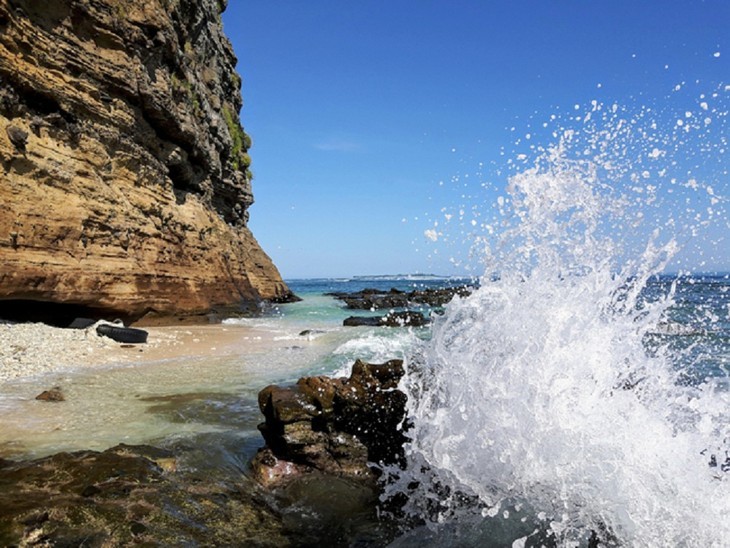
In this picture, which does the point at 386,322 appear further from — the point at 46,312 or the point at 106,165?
the point at 46,312

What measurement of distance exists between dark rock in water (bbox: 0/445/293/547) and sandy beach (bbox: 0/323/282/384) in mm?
5260

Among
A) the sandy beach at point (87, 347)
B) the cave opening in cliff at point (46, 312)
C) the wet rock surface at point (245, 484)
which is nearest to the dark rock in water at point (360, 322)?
the sandy beach at point (87, 347)

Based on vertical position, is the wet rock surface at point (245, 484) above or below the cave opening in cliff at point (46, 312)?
below

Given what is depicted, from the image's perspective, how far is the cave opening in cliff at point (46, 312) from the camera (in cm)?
1274

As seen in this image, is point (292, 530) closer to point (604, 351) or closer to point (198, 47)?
point (604, 351)

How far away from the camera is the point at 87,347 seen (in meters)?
11.1

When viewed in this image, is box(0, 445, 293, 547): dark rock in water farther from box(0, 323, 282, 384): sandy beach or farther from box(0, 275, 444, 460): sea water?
box(0, 323, 282, 384): sandy beach

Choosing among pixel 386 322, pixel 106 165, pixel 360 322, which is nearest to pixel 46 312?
pixel 106 165

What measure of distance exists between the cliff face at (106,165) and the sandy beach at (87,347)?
53.2 inches

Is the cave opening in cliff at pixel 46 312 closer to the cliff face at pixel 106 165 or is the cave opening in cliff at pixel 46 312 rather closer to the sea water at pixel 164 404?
the cliff face at pixel 106 165

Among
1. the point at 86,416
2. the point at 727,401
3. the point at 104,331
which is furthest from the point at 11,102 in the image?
the point at 727,401

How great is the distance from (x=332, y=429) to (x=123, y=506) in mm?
2166

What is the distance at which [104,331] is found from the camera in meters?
12.6

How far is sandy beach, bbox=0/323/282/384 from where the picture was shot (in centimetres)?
935
